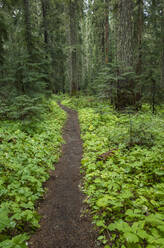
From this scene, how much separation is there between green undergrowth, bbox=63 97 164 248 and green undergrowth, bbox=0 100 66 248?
1.10 metres

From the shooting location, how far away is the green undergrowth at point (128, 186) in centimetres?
203

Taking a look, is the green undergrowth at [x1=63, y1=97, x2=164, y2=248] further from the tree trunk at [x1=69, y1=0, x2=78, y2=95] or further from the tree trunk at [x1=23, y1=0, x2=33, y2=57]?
the tree trunk at [x1=69, y1=0, x2=78, y2=95]

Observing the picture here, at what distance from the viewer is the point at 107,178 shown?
3.58 meters

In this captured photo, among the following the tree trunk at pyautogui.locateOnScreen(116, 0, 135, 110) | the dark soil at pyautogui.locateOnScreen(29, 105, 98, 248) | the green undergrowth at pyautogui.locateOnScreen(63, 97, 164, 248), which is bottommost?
the dark soil at pyautogui.locateOnScreen(29, 105, 98, 248)

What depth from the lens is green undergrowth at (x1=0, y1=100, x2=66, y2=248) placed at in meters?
2.32

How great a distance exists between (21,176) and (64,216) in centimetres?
138

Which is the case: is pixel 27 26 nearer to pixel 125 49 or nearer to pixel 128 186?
pixel 125 49

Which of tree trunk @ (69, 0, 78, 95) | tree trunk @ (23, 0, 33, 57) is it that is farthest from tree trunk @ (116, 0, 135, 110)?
tree trunk @ (69, 0, 78, 95)

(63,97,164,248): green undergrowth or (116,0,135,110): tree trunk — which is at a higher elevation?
(116,0,135,110): tree trunk

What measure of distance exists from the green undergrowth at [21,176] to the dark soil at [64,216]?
18 cm

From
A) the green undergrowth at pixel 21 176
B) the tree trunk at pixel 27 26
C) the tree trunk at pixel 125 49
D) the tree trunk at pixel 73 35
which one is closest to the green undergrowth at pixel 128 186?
the green undergrowth at pixel 21 176

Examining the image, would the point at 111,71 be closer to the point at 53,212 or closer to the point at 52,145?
the point at 52,145

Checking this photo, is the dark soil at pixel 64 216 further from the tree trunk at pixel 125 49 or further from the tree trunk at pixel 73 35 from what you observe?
the tree trunk at pixel 73 35

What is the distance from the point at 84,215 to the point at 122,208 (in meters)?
0.72
